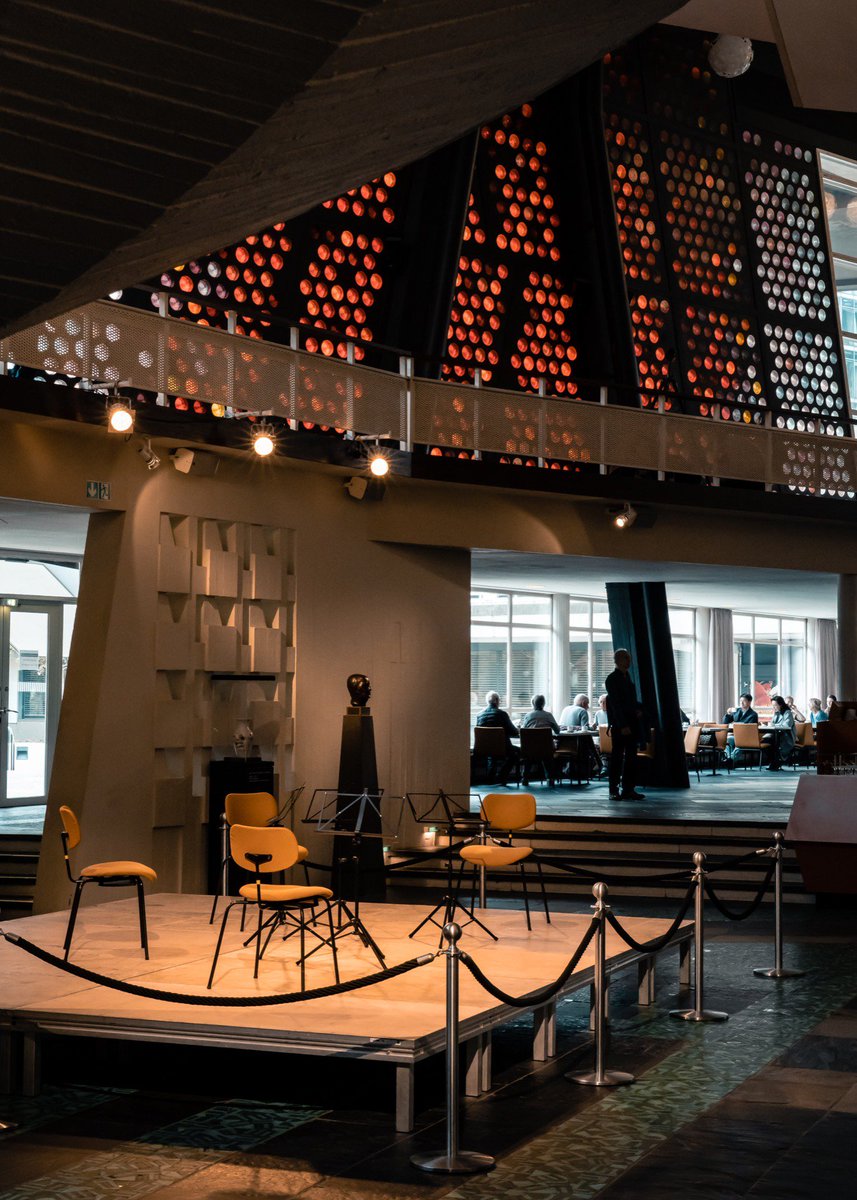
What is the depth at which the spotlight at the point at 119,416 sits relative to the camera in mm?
9844

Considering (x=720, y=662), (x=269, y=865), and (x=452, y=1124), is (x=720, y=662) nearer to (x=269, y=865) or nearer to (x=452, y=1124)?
(x=269, y=865)

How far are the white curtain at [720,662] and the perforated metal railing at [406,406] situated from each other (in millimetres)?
11490

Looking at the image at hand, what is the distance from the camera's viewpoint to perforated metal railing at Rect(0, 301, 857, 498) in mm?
10117

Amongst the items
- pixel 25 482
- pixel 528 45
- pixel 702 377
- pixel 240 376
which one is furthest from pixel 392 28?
pixel 702 377

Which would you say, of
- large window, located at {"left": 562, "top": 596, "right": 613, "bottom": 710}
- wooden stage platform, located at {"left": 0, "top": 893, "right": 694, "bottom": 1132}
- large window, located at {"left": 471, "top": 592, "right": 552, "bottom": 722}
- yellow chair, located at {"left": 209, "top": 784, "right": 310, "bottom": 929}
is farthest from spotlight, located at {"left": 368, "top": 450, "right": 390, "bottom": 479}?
large window, located at {"left": 562, "top": 596, "right": 613, "bottom": 710}

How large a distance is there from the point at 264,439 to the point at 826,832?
542 centimetres

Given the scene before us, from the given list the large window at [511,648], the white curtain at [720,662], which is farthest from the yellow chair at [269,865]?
the white curtain at [720,662]

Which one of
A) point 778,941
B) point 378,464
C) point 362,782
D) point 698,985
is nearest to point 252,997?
point 698,985

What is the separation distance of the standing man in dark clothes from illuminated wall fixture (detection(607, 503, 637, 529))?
193 cm

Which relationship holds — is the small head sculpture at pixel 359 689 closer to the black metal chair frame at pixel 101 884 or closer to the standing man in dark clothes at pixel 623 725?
the black metal chair frame at pixel 101 884

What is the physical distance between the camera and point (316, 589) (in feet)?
41.8

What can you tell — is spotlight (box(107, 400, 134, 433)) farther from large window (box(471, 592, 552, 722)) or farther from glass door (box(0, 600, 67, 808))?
large window (box(471, 592, 552, 722))

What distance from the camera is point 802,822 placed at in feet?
37.8

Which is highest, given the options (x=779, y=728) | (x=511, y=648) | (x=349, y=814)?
(x=511, y=648)
